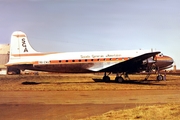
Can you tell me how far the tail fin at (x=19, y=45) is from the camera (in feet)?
99.9

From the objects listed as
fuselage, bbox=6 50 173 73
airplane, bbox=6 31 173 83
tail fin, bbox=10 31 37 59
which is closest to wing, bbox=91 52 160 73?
airplane, bbox=6 31 173 83

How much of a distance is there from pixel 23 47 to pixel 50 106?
789 inches

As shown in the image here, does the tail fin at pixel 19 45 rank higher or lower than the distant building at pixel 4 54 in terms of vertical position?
lower

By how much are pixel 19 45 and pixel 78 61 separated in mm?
8067

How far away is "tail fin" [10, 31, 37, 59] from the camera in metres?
30.5

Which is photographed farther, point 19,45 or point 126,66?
point 19,45

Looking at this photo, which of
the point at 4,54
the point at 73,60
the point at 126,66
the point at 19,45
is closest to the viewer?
the point at 126,66

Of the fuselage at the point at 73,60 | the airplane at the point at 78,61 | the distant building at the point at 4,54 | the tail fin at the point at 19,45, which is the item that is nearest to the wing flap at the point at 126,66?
the airplane at the point at 78,61

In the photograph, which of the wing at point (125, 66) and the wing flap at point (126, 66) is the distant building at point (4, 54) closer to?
the wing at point (125, 66)

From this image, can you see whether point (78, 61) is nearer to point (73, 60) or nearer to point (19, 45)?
point (73, 60)

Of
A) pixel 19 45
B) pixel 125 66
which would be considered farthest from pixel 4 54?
pixel 125 66

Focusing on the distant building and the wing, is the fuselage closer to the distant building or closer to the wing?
the wing

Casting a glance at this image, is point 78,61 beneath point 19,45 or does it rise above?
beneath

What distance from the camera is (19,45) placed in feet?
101
